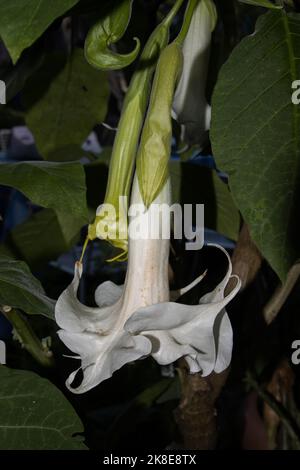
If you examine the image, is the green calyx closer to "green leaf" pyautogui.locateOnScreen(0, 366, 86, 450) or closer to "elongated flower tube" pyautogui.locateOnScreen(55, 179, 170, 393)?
"elongated flower tube" pyautogui.locateOnScreen(55, 179, 170, 393)

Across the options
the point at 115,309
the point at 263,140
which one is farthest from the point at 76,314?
the point at 263,140

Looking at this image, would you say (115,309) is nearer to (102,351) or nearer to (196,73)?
(102,351)

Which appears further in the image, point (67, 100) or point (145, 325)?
point (67, 100)

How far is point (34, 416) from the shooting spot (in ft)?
1.29

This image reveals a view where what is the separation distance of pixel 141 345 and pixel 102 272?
1.05 metres

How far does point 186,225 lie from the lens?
56cm

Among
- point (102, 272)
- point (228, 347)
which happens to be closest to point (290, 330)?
point (228, 347)

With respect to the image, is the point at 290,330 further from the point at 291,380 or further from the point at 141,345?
the point at 141,345

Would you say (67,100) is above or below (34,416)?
above

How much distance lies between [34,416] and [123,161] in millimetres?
155

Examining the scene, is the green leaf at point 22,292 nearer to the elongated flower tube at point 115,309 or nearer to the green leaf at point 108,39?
the elongated flower tube at point 115,309

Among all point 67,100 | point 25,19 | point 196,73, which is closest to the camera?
point 25,19

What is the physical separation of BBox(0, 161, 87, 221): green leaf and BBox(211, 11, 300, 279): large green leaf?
8 centimetres

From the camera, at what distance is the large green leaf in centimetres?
35
